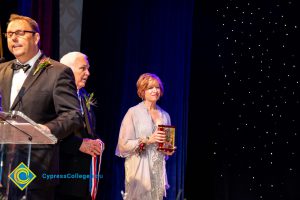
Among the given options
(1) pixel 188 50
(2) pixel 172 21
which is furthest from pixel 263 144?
(2) pixel 172 21

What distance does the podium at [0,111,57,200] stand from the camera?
2207 mm

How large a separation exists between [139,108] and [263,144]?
1958 mm

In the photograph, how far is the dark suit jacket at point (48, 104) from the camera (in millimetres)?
2646

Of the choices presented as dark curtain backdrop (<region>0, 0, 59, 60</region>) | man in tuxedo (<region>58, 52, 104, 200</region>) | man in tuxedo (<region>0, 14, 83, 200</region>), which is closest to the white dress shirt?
man in tuxedo (<region>0, 14, 83, 200</region>)

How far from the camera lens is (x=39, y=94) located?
281 cm

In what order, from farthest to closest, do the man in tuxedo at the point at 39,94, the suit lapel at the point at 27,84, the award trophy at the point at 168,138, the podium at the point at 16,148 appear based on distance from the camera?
the award trophy at the point at 168,138, the suit lapel at the point at 27,84, the man in tuxedo at the point at 39,94, the podium at the point at 16,148

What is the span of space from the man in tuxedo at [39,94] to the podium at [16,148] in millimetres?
217

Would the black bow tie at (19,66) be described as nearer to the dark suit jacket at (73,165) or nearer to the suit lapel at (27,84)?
the suit lapel at (27,84)

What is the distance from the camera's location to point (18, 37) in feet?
9.64

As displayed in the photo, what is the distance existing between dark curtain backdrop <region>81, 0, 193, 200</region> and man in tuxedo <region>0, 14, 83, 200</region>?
3.43m

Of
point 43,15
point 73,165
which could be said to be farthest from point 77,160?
point 43,15

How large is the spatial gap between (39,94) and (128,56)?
375 centimetres

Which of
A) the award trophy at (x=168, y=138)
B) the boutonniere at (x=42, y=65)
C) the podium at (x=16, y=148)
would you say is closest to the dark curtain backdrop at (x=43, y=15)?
the award trophy at (x=168, y=138)

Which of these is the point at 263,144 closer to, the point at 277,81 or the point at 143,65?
the point at 277,81
